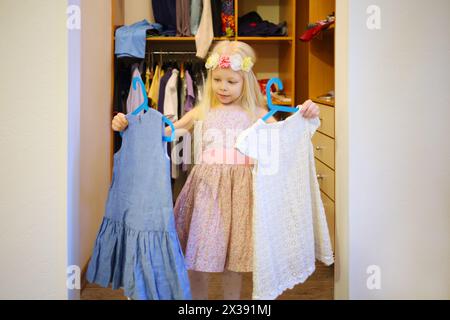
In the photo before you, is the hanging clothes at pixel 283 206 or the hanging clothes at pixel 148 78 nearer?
the hanging clothes at pixel 283 206

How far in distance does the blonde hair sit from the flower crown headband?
21mm

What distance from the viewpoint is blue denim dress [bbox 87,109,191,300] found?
1285 mm

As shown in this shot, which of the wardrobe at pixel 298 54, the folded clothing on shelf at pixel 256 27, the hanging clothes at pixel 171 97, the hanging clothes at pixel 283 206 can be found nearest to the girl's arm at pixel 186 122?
the hanging clothes at pixel 283 206

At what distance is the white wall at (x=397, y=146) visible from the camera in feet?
4.58

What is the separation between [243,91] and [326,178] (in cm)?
105

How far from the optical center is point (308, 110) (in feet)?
4.59

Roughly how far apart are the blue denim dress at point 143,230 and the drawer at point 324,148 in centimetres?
125

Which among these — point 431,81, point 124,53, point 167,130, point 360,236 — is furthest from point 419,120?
point 124,53

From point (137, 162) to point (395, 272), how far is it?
2.66 ft

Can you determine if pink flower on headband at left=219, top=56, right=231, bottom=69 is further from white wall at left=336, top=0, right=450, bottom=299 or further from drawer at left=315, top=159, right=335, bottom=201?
drawer at left=315, top=159, right=335, bottom=201

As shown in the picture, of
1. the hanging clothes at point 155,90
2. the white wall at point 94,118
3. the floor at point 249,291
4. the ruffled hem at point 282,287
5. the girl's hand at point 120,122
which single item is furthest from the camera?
the hanging clothes at point 155,90

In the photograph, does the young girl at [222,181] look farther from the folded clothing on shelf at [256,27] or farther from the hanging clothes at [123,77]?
the folded clothing on shelf at [256,27]

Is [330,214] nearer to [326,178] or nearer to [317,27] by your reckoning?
[326,178]
